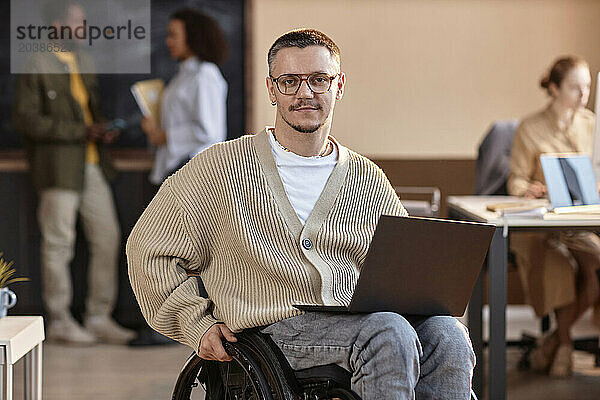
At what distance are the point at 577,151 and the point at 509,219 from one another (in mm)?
1247

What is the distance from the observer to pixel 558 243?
4.14 metres

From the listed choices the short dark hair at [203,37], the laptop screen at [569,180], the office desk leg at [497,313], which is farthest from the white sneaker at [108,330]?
the laptop screen at [569,180]

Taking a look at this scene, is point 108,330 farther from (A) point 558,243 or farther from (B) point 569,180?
(B) point 569,180

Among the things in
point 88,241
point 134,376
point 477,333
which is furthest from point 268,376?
point 88,241

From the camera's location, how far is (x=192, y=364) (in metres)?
2.21

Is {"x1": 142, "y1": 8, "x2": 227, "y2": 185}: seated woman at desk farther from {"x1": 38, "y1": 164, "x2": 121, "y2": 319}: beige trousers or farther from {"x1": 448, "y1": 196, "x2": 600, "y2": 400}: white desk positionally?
{"x1": 448, "y1": 196, "x2": 600, "y2": 400}: white desk

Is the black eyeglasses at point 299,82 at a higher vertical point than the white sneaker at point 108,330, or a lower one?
higher

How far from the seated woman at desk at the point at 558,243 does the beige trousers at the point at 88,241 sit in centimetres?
202

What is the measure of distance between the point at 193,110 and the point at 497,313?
2038 mm

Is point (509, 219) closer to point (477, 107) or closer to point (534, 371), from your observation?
point (534, 371)

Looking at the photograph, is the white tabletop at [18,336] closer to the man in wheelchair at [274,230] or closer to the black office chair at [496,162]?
the man in wheelchair at [274,230]

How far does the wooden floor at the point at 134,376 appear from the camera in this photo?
11.7ft

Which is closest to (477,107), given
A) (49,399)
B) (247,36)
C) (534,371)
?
(247,36)

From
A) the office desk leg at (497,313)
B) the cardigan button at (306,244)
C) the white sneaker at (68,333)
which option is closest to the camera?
the cardigan button at (306,244)
